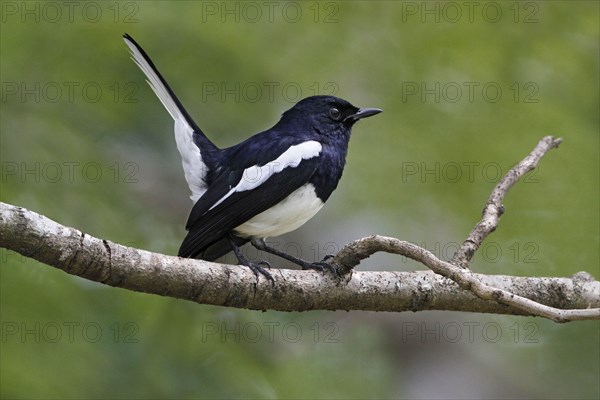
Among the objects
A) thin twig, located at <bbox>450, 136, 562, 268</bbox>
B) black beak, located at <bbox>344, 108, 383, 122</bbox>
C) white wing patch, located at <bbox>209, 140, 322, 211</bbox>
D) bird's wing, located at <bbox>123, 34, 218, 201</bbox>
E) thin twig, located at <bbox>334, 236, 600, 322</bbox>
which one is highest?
black beak, located at <bbox>344, 108, 383, 122</bbox>

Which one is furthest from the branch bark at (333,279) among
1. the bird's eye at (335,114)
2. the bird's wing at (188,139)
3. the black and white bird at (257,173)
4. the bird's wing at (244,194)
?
the bird's eye at (335,114)

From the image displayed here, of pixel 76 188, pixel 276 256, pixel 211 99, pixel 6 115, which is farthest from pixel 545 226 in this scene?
pixel 6 115

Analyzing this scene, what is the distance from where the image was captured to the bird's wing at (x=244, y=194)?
3.59 meters

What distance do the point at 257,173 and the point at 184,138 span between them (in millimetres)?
381

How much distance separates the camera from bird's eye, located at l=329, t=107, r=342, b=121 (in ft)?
13.3

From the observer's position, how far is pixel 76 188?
328 cm

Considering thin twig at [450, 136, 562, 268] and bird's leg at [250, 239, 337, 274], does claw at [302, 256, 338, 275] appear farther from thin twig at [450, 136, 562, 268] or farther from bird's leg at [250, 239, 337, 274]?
thin twig at [450, 136, 562, 268]

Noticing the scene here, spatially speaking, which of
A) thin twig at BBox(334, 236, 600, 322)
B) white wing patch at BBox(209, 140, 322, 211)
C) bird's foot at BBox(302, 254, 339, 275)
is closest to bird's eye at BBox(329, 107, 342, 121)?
white wing patch at BBox(209, 140, 322, 211)

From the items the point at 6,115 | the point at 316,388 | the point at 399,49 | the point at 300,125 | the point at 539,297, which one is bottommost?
the point at 316,388

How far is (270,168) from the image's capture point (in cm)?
Result: 371

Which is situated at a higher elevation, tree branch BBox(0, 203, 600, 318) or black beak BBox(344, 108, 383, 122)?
black beak BBox(344, 108, 383, 122)

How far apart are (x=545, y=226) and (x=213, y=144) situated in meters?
1.53

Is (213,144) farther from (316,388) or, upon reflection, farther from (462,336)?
(462,336)

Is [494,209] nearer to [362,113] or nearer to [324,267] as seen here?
[324,267]
